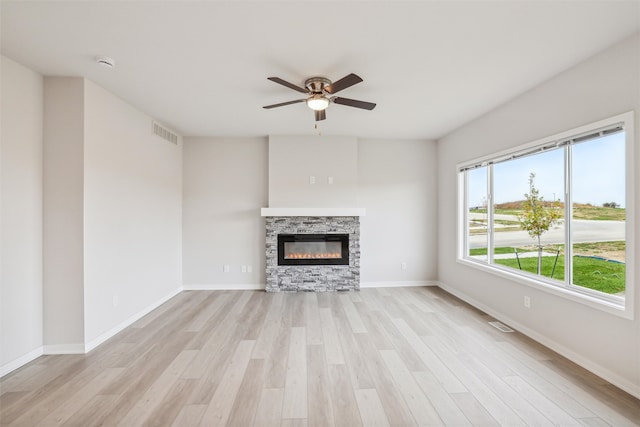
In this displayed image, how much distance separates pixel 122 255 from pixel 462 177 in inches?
189

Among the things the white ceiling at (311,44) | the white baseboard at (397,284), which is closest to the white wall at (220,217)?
the white ceiling at (311,44)

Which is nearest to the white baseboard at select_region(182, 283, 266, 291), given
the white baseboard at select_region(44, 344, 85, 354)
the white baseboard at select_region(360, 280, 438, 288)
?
the white baseboard at select_region(360, 280, 438, 288)

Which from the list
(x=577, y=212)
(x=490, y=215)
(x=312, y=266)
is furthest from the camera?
(x=312, y=266)

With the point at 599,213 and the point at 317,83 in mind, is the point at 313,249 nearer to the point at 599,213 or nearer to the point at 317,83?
the point at 317,83

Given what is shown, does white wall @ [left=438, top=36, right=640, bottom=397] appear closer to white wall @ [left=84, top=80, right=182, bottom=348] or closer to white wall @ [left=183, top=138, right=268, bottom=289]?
white wall @ [left=183, top=138, right=268, bottom=289]

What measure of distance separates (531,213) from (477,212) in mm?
1017

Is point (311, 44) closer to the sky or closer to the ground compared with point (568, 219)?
closer to the sky

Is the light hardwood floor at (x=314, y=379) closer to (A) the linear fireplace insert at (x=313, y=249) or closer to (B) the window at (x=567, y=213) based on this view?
(B) the window at (x=567, y=213)

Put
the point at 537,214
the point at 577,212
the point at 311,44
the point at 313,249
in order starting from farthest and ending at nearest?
1. the point at 313,249
2. the point at 537,214
3. the point at 577,212
4. the point at 311,44

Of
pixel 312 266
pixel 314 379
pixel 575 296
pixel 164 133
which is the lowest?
pixel 314 379

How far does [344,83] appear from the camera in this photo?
242 centimetres

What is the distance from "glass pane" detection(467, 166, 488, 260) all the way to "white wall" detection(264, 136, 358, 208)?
180cm

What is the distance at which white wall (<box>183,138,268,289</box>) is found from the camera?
498 centimetres

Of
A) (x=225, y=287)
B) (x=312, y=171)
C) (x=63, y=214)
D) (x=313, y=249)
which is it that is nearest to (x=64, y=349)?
(x=63, y=214)
